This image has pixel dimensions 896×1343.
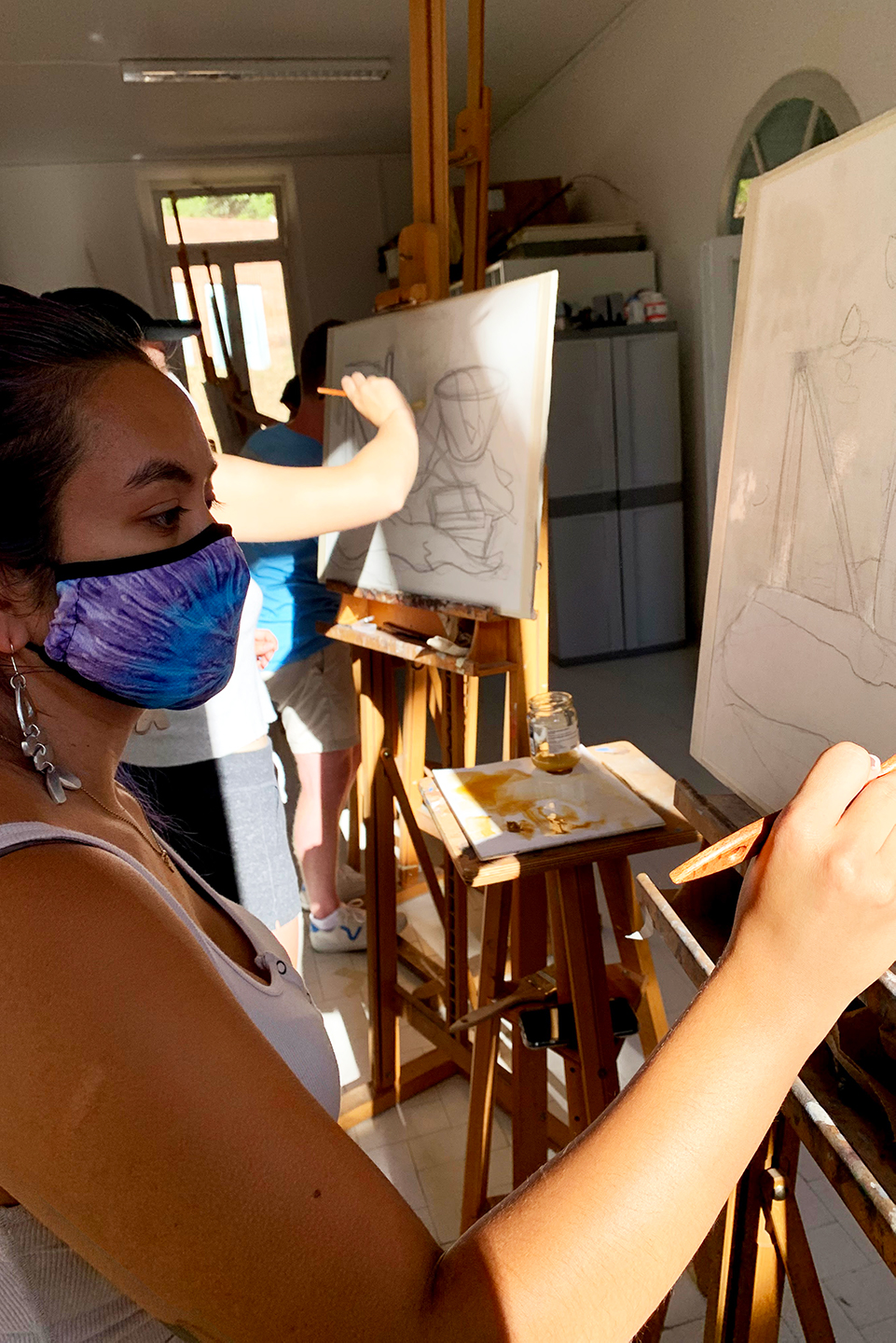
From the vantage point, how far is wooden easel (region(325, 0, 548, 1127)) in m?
1.74

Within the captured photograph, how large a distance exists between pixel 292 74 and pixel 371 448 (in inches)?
172

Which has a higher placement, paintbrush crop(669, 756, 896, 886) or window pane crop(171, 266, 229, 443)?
window pane crop(171, 266, 229, 443)

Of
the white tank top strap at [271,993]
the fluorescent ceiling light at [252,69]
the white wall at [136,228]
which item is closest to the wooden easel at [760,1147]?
the white tank top strap at [271,993]

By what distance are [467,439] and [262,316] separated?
19.7ft

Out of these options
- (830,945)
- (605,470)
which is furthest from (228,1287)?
(605,470)

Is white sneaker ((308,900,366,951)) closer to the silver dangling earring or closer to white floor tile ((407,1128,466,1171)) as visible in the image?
white floor tile ((407,1128,466,1171))

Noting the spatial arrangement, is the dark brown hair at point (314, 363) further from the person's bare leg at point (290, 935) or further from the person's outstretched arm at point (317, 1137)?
the person's outstretched arm at point (317, 1137)

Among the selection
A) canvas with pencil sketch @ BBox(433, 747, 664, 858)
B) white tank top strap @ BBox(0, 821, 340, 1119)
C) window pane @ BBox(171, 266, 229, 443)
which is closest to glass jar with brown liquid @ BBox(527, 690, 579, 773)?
canvas with pencil sketch @ BBox(433, 747, 664, 858)

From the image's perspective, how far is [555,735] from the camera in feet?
4.85

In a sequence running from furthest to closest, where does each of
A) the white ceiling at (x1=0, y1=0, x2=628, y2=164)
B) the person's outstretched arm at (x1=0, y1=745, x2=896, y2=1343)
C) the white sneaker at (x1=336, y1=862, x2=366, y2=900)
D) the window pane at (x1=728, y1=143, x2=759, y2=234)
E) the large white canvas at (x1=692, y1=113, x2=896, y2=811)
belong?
→ the white ceiling at (x1=0, y1=0, x2=628, y2=164)
the window pane at (x1=728, y1=143, x2=759, y2=234)
the white sneaker at (x1=336, y1=862, x2=366, y2=900)
the large white canvas at (x1=692, y1=113, x2=896, y2=811)
the person's outstretched arm at (x1=0, y1=745, x2=896, y2=1343)

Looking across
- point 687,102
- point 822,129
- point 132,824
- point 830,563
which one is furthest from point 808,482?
point 687,102

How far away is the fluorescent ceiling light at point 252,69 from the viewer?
15.9 ft

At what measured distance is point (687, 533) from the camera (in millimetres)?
5164

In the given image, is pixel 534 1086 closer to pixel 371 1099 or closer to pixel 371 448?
pixel 371 1099
